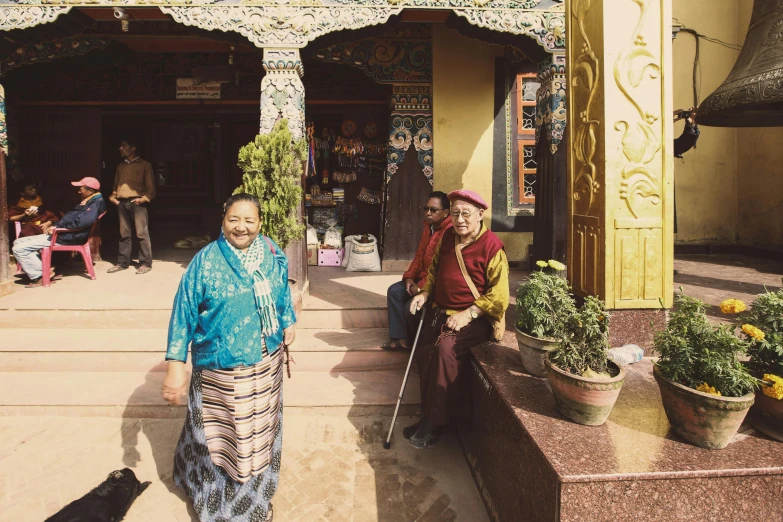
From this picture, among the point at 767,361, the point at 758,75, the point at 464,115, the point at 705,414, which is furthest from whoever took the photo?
the point at 464,115

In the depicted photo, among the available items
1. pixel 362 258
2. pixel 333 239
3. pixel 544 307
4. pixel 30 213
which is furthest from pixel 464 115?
pixel 30 213

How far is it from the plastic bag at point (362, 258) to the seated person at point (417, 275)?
114 inches

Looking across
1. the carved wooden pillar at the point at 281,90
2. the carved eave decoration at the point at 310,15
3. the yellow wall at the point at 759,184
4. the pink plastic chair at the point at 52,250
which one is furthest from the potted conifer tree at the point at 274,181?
the yellow wall at the point at 759,184

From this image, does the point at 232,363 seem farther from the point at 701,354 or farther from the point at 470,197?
the point at 701,354

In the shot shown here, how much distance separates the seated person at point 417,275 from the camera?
4.30 m

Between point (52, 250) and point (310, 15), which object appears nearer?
point (310, 15)

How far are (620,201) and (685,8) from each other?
7.53 metres

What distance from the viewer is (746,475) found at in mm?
2029

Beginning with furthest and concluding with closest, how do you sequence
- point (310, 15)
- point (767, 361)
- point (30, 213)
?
point (30, 213), point (310, 15), point (767, 361)

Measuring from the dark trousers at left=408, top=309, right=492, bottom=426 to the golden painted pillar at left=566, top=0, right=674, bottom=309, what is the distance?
3.32 ft

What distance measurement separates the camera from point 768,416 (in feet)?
7.45

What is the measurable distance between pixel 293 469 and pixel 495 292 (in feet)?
6.15

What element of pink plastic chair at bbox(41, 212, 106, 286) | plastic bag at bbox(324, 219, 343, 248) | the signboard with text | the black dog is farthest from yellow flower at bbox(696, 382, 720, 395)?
the signboard with text

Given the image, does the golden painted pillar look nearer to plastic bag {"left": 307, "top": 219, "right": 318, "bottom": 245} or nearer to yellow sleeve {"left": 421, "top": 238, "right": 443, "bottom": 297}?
yellow sleeve {"left": 421, "top": 238, "right": 443, "bottom": 297}
